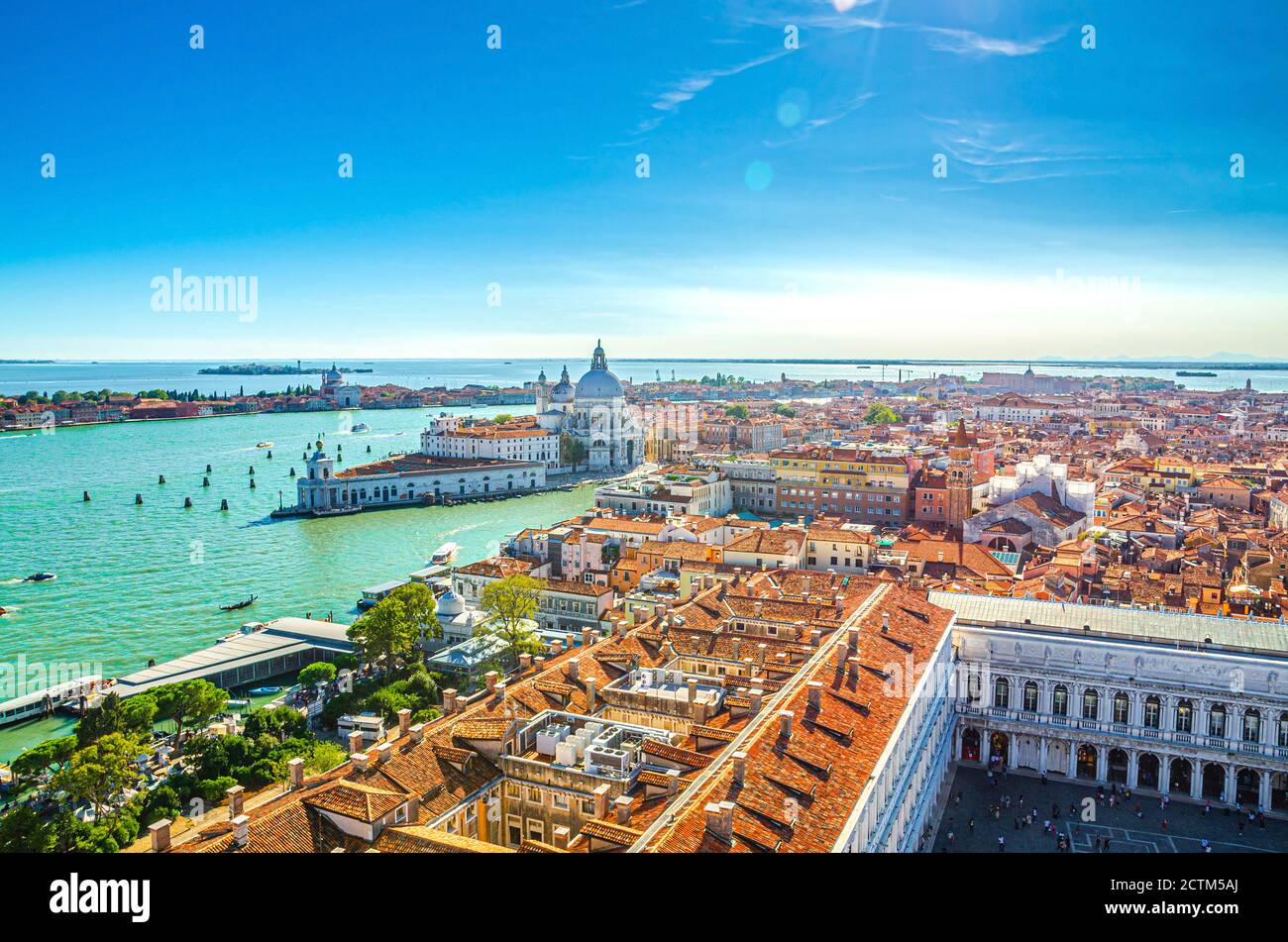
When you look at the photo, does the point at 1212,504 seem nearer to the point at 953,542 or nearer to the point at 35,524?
the point at 953,542

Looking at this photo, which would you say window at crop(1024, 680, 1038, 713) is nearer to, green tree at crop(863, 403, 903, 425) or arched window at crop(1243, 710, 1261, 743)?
arched window at crop(1243, 710, 1261, 743)

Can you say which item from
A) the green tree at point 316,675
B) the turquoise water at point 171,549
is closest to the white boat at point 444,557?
the turquoise water at point 171,549

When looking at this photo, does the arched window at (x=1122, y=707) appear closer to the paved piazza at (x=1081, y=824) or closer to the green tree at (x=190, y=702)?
the paved piazza at (x=1081, y=824)

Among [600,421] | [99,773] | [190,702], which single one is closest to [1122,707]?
[99,773]

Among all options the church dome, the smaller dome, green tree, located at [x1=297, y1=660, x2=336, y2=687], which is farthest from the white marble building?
the church dome

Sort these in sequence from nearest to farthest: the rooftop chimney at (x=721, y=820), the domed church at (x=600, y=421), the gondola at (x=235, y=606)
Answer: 1. the rooftop chimney at (x=721, y=820)
2. the gondola at (x=235, y=606)
3. the domed church at (x=600, y=421)
